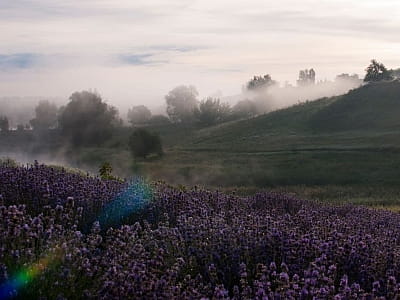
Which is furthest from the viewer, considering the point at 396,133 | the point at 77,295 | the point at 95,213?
the point at 396,133

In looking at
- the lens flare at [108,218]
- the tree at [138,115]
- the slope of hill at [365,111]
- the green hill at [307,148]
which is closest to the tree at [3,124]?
the tree at [138,115]

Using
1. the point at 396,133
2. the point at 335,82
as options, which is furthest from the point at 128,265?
the point at 335,82

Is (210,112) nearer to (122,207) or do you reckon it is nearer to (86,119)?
(86,119)

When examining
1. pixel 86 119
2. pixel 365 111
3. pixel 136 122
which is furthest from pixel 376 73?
pixel 136 122

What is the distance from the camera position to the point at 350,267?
181 inches

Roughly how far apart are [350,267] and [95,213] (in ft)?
8.23

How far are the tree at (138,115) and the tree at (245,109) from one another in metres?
→ 20.1

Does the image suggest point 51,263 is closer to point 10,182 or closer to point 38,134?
point 10,182

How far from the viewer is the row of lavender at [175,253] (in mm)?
3527

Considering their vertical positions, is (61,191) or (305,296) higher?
(61,191)

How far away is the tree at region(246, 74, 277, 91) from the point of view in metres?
176

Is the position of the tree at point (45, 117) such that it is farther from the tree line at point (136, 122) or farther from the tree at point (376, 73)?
the tree at point (376, 73)

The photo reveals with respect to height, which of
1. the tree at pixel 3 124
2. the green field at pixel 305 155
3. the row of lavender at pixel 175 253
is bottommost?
the green field at pixel 305 155

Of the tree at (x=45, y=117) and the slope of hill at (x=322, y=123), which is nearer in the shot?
the slope of hill at (x=322, y=123)
